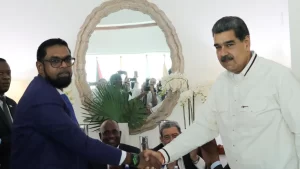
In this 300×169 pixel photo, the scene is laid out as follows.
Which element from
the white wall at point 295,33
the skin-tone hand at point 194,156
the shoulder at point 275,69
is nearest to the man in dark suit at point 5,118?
the skin-tone hand at point 194,156

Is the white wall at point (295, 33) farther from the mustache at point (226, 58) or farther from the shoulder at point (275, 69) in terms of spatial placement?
the mustache at point (226, 58)

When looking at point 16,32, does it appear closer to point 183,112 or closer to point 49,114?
point 183,112

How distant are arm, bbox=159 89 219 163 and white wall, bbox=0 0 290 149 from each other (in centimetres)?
201

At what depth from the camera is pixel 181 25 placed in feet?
15.3

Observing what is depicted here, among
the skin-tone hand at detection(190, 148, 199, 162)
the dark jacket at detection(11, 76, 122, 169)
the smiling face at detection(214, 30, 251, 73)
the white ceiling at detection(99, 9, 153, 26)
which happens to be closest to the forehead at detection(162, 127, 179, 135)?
the skin-tone hand at detection(190, 148, 199, 162)

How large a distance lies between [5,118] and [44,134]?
1.17 metres

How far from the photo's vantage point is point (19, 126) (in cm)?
218

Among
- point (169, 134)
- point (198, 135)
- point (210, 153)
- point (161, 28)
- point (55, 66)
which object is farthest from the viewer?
point (161, 28)

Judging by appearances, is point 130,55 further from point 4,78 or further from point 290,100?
point 290,100

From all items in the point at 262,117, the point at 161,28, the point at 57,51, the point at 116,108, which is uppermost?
the point at 161,28

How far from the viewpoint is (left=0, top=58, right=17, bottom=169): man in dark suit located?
3031 mm

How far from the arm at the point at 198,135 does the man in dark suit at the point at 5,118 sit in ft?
4.05

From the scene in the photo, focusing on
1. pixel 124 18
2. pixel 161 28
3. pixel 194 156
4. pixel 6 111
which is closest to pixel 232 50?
pixel 194 156

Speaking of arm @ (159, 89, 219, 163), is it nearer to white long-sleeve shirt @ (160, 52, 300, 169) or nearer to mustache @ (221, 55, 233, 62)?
white long-sleeve shirt @ (160, 52, 300, 169)
